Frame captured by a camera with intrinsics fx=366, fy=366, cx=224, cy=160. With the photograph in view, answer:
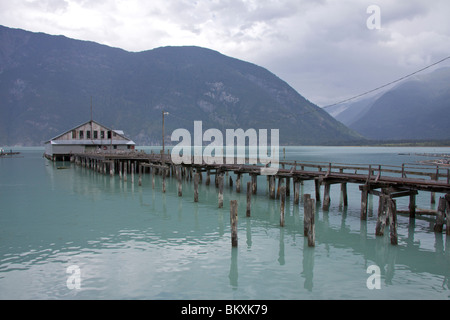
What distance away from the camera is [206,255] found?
54.8 ft

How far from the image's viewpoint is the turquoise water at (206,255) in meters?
13.2

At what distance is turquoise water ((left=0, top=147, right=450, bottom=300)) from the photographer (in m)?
13.2

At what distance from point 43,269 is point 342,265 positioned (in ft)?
40.6

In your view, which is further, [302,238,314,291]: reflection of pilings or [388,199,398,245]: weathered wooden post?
[388,199,398,245]: weathered wooden post

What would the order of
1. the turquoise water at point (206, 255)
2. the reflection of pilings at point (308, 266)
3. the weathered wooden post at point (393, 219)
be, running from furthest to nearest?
the weathered wooden post at point (393, 219) < the reflection of pilings at point (308, 266) < the turquoise water at point (206, 255)

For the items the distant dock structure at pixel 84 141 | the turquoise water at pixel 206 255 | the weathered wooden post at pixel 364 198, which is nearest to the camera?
the turquoise water at pixel 206 255

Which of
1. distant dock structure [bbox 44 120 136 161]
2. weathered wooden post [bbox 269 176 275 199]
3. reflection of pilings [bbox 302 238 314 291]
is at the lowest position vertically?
reflection of pilings [bbox 302 238 314 291]

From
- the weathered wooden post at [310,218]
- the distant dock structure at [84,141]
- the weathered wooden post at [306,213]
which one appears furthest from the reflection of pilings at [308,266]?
the distant dock structure at [84,141]

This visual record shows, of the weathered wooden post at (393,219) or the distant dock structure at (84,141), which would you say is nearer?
the weathered wooden post at (393,219)

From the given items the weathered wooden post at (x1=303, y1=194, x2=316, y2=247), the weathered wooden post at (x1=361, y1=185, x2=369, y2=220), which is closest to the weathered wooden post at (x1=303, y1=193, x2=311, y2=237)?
the weathered wooden post at (x1=303, y1=194, x2=316, y2=247)

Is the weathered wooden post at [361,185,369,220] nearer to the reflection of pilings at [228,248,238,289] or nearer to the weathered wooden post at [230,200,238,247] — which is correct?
the weathered wooden post at [230,200,238,247]

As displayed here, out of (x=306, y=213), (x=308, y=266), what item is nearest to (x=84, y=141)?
(x=306, y=213)

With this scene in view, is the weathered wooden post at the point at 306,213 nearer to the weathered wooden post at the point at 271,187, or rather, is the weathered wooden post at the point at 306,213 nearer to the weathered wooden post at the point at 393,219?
the weathered wooden post at the point at 393,219
